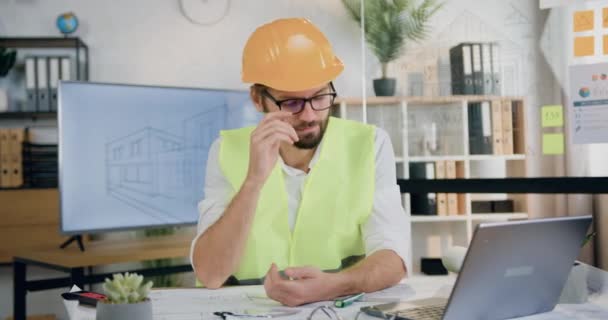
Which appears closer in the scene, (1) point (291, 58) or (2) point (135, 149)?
(1) point (291, 58)

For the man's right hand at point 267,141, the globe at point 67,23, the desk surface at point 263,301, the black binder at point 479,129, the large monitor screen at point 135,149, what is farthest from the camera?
the globe at point 67,23

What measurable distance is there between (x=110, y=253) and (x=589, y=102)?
2.12m

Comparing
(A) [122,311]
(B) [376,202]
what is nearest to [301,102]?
(B) [376,202]

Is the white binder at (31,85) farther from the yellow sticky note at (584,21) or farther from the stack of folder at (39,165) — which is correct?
the yellow sticky note at (584,21)

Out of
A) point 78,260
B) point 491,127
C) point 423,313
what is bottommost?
point 78,260

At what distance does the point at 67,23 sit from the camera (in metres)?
4.42

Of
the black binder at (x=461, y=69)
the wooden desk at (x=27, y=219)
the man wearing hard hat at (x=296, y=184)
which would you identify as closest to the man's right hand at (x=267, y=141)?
the man wearing hard hat at (x=296, y=184)

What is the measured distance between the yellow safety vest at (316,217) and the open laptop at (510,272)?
56 cm

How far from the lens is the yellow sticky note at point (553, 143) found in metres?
2.42

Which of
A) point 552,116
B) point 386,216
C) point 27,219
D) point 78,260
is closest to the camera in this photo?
point 386,216

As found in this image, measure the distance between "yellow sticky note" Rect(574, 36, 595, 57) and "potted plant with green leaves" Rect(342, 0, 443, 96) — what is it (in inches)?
20.7

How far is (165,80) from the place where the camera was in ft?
15.3

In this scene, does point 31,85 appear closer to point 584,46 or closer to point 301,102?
point 301,102

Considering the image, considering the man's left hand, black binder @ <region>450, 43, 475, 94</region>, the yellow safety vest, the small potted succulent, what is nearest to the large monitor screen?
black binder @ <region>450, 43, 475, 94</region>
